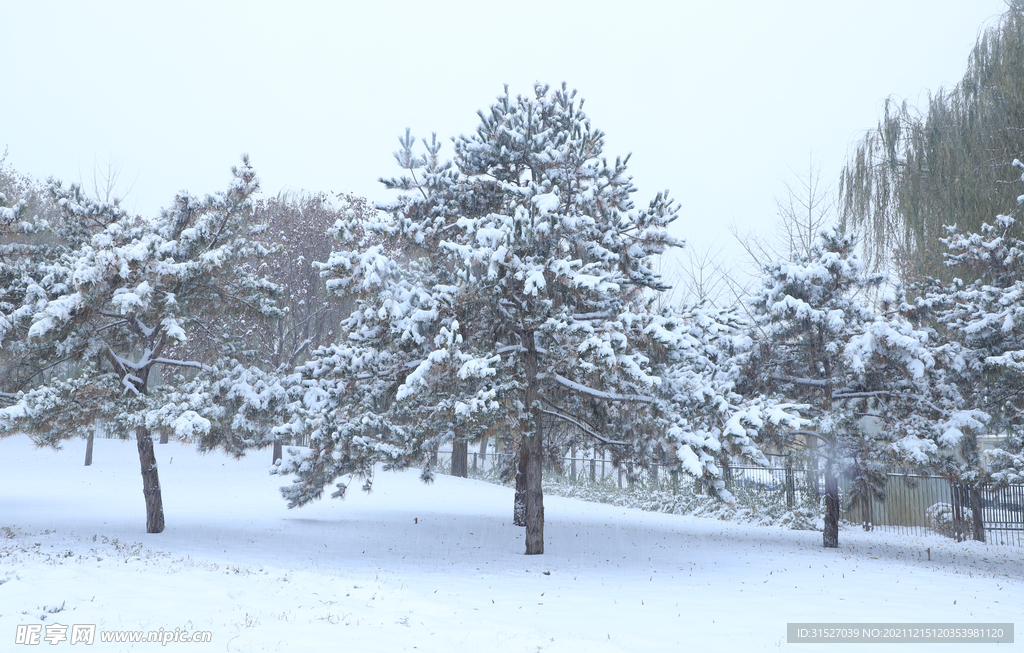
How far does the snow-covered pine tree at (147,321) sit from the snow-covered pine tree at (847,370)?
1013 cm

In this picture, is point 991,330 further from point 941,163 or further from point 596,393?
point 596,393

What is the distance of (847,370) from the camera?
46.9 ft

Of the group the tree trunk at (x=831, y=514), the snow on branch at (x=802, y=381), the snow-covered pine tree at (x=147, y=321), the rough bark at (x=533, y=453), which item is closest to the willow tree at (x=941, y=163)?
the snow on branch at (x=802, y=381)

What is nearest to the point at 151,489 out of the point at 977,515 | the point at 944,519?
the point at 977,515

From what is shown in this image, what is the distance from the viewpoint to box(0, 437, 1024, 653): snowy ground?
6504 mm

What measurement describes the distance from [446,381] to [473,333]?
1449mm

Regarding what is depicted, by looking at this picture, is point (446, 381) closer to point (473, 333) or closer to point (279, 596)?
point (473, 333)

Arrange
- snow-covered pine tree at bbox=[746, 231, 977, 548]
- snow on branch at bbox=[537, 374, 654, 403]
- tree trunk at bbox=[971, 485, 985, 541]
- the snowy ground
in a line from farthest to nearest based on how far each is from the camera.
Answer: tree trunk at bbox=[971, 485, 985, 541] < snow-covered pine tree at bbox=[746, 231, 977, 548] < snow on branch at bbox=[537, 374, 654, 403] < the snowy ground

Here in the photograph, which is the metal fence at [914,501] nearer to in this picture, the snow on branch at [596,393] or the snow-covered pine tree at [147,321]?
the snow on branch at [596,393]

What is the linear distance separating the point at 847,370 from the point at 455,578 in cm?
889

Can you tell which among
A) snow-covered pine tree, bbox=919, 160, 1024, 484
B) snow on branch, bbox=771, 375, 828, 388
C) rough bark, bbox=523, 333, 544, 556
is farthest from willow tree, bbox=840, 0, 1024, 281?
rough bark, bbox=523, 333, 544, 556

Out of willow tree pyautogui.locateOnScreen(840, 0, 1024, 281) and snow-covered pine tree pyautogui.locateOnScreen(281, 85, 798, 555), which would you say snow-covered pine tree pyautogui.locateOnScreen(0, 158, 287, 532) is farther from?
willow tree pyautogui.locateOnScreen(840, 0, 1024, 281)

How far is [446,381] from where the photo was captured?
37.9ft

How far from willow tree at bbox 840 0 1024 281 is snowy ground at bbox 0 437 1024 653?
7174 mm
